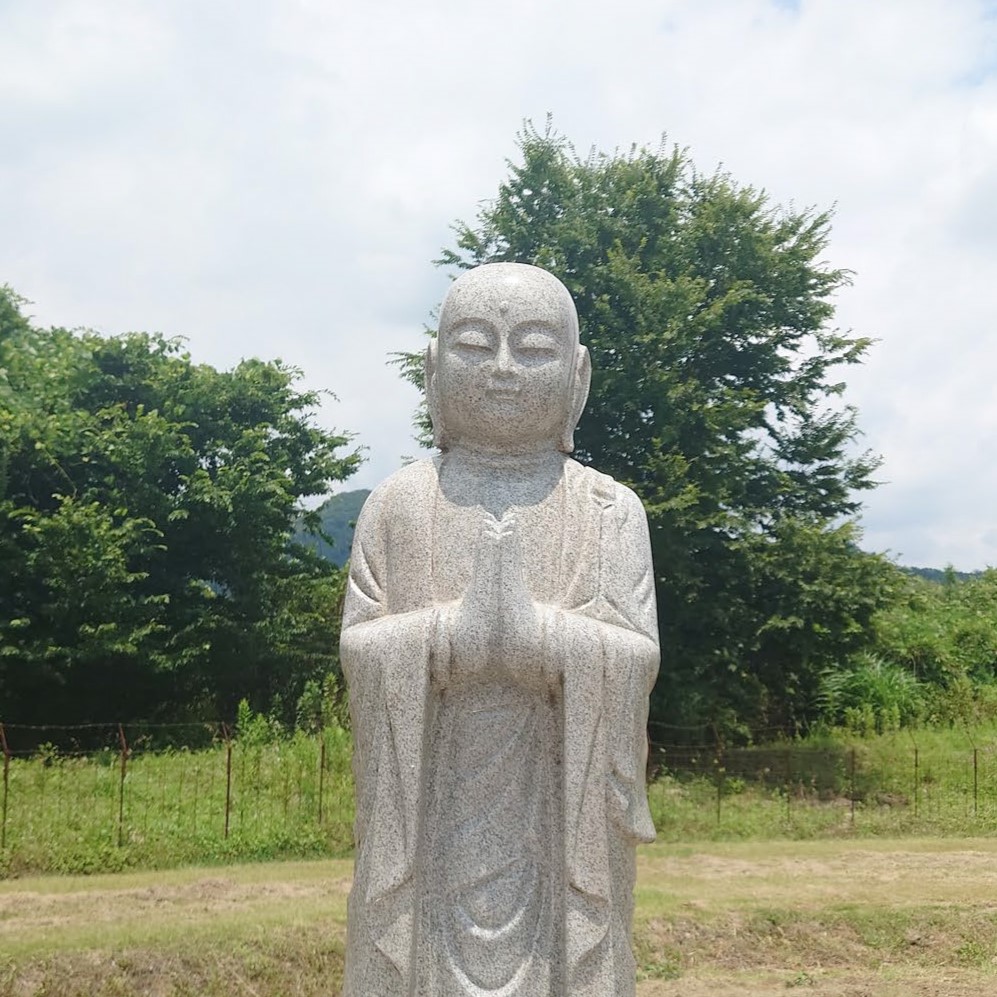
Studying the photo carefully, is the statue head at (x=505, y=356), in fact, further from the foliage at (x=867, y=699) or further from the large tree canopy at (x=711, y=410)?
the foliage at (x=867, y=699)

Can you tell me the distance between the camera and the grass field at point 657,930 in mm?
7648

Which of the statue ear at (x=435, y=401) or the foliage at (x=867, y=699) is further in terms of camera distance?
the foliage at (x=867, y=699)

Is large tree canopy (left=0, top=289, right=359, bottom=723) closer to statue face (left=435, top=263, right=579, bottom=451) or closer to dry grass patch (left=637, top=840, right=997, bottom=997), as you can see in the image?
dry grass patch (left=637, top=840, right=997, bottom=997)

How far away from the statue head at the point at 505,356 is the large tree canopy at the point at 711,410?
9466 millimetres

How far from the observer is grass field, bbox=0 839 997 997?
25.1 ft

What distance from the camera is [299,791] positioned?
12016 mm

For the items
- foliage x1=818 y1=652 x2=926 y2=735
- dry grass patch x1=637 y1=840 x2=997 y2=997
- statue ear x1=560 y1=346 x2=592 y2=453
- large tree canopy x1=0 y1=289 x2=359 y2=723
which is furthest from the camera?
foliage x1=818 y1=652 x2=926 y2=735

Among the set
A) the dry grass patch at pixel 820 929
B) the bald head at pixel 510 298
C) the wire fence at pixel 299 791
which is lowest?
the dry grass patch at pixel 820 929

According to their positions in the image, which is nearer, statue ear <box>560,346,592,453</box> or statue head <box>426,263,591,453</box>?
statue head <box>426,263,591,453</box>

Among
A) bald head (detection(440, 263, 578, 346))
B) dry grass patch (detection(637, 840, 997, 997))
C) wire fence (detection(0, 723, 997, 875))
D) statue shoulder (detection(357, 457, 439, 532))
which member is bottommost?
dry grass patch (detection(637, 840, 997, 997))

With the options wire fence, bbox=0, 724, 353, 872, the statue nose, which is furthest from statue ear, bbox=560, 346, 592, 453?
wire fence, bbox=0, 724, 353, 872

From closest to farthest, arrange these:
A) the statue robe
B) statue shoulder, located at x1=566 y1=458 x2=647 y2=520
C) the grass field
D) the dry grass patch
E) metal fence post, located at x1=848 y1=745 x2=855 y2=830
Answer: the statue robe, statue shoulder, located at x1=566 y1=458 x2=647 y2=520, the grass field, the dry grass patch, metal fence post, located at x1=848 y1=745 x2=855 y2=830

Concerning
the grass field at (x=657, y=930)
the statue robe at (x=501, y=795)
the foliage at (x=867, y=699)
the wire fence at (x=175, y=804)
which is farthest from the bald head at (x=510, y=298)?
the foliage at (x=867, y=699)

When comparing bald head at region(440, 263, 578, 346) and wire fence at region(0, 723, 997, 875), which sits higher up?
bald head at region(440, 263, 578, 346)
